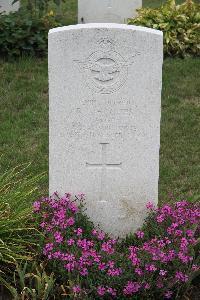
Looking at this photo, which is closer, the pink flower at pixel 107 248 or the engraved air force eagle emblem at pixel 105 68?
the pink flower at pixel 107 248

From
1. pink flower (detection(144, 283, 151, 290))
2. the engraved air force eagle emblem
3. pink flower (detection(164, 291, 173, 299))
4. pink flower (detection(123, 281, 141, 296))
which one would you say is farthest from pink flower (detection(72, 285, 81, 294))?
the engraved air force eagle emblem

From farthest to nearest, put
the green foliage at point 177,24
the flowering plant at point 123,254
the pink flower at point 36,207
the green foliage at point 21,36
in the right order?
the green foliage at point 177,24
the green foliage at point 21,36
the pink flower at point 36,207
the flowering plant at point 123,254

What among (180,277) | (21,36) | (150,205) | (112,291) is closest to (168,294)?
(180,277)

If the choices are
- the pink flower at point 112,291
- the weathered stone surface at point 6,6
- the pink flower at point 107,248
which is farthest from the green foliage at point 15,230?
the weathered stone surface at point 6,6

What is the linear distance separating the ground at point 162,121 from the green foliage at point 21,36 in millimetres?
170

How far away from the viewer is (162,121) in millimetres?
7211

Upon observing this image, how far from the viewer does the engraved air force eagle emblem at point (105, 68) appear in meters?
4.36

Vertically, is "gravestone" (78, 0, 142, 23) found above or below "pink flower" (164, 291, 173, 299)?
above

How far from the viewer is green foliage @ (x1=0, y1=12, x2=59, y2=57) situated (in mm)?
8664

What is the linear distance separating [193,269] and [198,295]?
0.88 ft

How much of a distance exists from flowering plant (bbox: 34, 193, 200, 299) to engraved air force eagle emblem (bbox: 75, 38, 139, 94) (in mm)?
781

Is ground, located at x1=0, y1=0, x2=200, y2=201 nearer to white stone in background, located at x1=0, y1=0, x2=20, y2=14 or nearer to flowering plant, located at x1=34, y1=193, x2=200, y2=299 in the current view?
flowering plant, located at x1=34, y1=193, x2=200, y2=299

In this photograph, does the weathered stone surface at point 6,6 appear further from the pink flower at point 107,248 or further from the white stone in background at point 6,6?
the pink flower at point 107,248

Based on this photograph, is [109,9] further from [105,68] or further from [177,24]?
[105,68]
